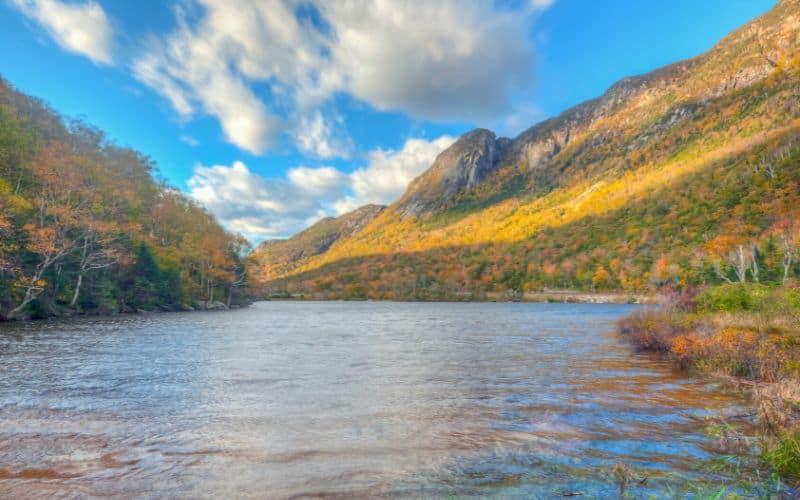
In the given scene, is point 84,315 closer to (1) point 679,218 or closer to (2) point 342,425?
(2) point 342,425

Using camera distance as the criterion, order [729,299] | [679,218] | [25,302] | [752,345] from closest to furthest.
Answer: [752,345] → [729,299] → [25,302] → [679,218]

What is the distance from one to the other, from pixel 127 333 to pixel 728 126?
8647 inches

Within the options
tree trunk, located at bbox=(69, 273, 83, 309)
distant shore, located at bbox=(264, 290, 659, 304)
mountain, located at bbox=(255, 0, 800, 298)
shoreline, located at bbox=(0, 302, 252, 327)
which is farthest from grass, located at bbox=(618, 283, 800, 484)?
distant shore, located at bbox=(264, 290, 659, 304)

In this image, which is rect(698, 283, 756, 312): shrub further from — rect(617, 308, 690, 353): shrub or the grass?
rect(617, 308, 690, 353): shrub

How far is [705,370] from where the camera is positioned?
17781 millimetres

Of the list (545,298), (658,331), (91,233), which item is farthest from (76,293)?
(545,298)

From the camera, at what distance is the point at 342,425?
11.6m

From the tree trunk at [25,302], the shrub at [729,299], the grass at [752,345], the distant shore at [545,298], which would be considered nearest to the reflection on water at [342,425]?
the grass at [752,345]

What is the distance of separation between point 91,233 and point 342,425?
175 ft

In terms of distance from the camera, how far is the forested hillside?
139 feet

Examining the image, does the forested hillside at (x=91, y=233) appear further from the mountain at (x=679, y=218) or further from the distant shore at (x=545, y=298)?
the mountain at (x=679, y=218)

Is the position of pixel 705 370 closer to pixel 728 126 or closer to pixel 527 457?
pixel 527 457

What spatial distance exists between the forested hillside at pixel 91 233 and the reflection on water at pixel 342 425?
26597 millimetres

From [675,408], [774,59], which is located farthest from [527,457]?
[774,59]
